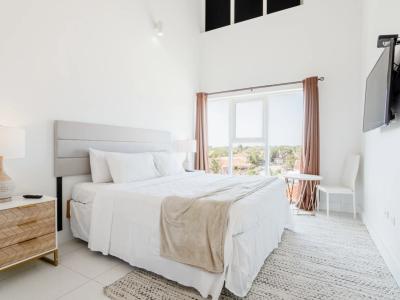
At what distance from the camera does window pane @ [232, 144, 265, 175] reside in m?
4.65

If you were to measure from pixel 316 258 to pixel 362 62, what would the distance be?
3082mm

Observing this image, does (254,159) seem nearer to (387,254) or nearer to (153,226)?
(387,254)

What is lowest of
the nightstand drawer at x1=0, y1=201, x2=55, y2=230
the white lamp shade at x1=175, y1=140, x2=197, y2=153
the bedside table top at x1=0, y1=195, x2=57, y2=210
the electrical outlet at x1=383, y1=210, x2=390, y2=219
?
the electrical outlet at x1=383, y1=210, x2=390, y2=219

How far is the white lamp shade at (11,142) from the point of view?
1758 millimetres

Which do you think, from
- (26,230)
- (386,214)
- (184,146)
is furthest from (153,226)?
(184,146)

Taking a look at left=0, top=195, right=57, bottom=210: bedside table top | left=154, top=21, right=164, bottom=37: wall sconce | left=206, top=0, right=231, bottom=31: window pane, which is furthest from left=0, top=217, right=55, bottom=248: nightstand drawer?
left=206, top=0, right=231, bottom=31: window pane

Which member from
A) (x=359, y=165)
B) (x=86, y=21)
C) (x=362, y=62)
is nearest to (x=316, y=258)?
(x=359, y=165)

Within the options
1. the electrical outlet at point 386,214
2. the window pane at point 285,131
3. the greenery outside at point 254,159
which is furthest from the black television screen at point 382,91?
the greenery outside at point 254,159

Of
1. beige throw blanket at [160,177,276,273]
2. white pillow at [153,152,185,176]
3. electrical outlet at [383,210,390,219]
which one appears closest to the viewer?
beige throw blanket at [160,177,276,273]

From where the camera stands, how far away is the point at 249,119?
476 cm

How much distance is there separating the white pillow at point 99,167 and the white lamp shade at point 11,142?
32.3 inches

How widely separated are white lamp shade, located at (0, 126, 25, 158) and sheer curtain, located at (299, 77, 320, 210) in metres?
3.87

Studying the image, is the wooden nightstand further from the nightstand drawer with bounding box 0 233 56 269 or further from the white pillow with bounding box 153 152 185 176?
the white pillow with bounding box 153 152 185 176

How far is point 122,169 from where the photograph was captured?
8.71 feet
